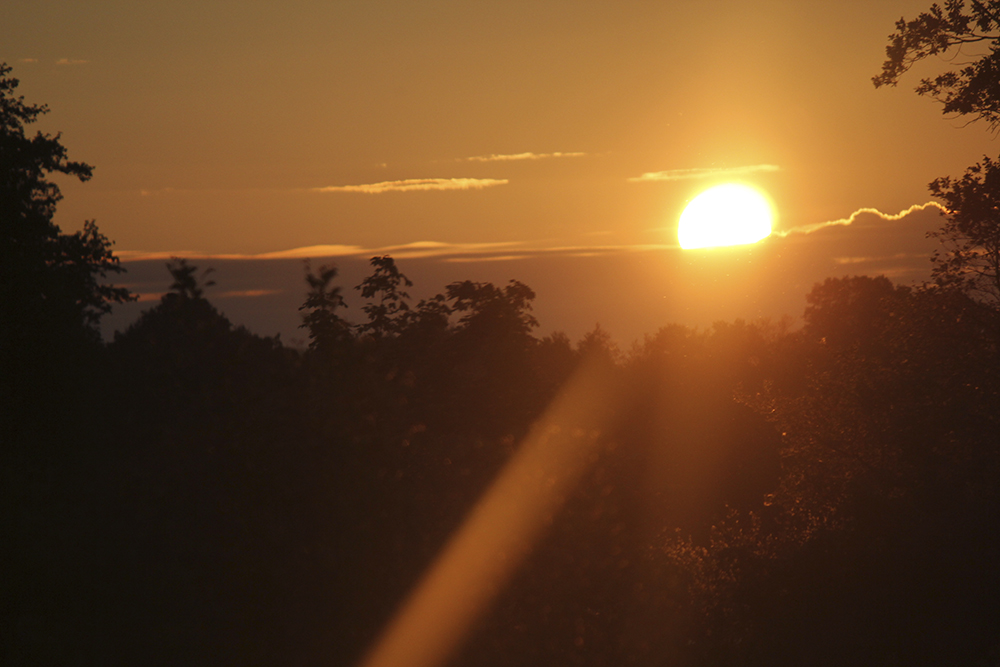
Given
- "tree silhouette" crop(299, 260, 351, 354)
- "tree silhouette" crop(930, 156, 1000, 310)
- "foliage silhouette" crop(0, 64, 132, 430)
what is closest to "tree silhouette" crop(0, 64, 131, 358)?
"foliage silhouette" crop(0, 64, 132, 430)

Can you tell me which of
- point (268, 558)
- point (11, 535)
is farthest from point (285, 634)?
point (11, 535)

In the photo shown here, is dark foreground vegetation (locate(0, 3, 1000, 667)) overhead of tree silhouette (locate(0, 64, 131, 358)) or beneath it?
beneath

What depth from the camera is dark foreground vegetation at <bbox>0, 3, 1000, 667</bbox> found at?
927cm

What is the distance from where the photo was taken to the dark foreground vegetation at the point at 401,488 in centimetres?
927

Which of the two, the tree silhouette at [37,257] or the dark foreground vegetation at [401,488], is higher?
the tree silhouette at [37,257]

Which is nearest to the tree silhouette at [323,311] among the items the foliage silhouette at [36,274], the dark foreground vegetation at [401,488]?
the dark foreground vegetation at [401,488]

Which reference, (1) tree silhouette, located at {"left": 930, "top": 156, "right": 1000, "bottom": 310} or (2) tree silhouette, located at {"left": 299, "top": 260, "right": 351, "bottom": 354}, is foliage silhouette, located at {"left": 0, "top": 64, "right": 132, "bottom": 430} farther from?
(1) tree silhouette, located at {"left": 930, "top": 156, "right": 1000, "bottom": 310}

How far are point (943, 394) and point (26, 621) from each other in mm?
24003

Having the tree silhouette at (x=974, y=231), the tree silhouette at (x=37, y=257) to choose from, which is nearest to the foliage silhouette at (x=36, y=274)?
the tree silhouette at (x=37, y=257)

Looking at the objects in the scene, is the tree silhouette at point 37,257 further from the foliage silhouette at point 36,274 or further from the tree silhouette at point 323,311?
the tree silhouette at point 323,311

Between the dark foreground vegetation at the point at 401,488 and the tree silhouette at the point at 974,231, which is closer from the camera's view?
the dark foreground vegetation at the point at 401,488

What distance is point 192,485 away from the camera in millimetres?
9430

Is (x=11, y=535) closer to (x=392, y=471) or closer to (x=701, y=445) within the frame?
(x=392, y=471)

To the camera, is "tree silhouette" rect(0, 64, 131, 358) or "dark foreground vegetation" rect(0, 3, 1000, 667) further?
"tree silhouette" rect(0, 64, 131, 358)
